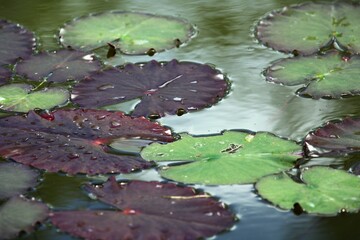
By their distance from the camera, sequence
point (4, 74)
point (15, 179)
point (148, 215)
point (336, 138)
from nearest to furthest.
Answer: point (148, 215)
point (15, 179)
point (336, 138)
point (4, 74)

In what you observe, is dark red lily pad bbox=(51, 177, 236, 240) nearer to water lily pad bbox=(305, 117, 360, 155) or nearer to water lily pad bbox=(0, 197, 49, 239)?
water lily pad bbox=(0, 197, 49, 239)

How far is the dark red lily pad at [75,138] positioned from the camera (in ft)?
6.42

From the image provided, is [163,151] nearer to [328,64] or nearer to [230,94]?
[230,94]

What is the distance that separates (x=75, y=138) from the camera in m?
2.07

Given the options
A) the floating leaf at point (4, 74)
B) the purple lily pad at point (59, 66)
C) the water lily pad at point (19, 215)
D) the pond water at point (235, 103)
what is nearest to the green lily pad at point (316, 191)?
the pond water at point (235, 103)

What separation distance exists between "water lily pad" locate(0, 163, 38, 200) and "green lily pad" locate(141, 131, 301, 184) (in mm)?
267

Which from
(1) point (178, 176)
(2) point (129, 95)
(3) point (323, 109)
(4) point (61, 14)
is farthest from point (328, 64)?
(4) point (61, 14)

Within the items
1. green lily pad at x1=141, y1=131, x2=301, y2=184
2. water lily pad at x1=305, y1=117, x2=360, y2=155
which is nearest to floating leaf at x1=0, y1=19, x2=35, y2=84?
green lily pad at x1=141, y1=131, x2=301, y2=184

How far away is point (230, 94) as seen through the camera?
Answer: 2.35 m

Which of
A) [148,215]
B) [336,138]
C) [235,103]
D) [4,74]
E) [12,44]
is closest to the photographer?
[148,215]

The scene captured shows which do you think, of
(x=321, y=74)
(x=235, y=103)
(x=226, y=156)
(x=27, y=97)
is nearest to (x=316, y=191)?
(x=226, y=156)

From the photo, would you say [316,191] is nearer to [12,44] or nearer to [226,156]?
[226,156]

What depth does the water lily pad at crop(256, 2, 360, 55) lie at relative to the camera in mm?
2627

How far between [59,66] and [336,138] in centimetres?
91
